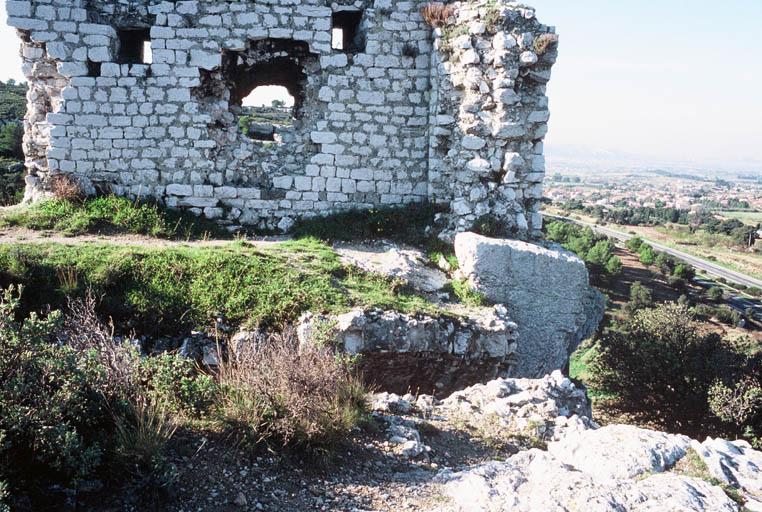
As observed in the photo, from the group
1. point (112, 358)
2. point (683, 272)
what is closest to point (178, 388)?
point (112, 358)

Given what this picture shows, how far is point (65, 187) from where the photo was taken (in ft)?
31.4

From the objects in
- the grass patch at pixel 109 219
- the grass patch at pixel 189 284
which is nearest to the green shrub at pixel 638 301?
the grass patch at pixel 189 284

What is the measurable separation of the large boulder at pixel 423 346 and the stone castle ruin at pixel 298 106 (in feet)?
7.61

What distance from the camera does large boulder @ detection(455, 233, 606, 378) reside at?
8625mm

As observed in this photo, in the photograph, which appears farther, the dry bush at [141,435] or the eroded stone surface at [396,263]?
the eroded stone surface at [396,263]

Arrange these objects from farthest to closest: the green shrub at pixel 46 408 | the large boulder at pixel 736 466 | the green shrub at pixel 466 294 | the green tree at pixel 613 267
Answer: the green tree at pixel 613 267, the green shrub at pixel 466 294, the large boulder at pixel 736 466, the green shrub at pixel 46 408

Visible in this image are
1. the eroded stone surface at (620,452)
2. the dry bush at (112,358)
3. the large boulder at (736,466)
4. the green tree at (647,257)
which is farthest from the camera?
the green tree at (647,257)

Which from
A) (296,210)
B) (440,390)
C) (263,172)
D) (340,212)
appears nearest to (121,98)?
(263,172)

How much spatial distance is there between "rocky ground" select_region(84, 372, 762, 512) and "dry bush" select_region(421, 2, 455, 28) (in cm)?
692

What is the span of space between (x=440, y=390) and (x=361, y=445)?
9.42 ft

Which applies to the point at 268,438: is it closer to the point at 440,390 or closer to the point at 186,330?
the point at 186,330

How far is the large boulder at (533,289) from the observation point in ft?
28.3

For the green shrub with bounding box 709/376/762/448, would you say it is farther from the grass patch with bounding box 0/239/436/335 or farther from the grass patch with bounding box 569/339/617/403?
the grass patch with bounding box 0/239/436/335

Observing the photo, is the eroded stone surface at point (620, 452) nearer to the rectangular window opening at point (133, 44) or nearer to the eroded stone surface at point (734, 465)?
the eroded stone surface at point (734, 465)
